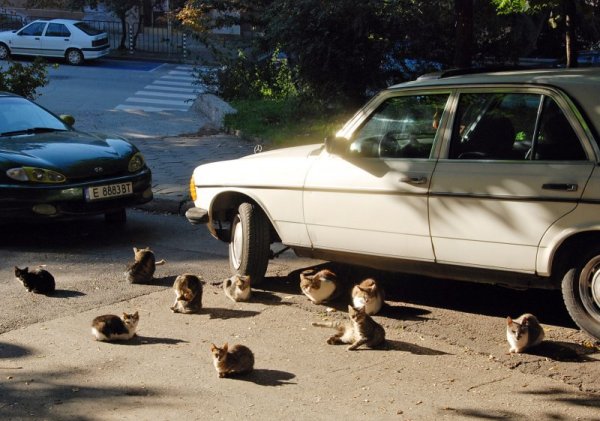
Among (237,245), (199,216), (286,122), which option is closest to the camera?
(237,245)

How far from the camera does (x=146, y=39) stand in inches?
1619

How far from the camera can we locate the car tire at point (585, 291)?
19.2 feet

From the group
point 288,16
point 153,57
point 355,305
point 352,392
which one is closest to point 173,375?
point 352,392

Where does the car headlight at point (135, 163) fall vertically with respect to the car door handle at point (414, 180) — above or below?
below

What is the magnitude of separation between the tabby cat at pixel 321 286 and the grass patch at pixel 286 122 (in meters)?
7.64

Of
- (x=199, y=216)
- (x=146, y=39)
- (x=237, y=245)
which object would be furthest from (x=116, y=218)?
(x=146, y=39)

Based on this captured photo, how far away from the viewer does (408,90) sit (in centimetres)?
680

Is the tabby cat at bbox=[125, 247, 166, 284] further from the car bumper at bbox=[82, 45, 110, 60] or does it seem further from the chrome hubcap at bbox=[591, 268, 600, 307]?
the car bumper at bbox=[82, 45, 110, 60]

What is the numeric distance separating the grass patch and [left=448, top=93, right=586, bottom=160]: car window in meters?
8.19

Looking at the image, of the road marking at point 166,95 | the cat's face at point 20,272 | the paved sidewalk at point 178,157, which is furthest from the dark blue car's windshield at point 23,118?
the road marking at point 166,95

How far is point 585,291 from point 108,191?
17.2ft

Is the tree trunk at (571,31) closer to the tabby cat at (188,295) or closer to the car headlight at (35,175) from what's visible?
the car headlight at (35,175)

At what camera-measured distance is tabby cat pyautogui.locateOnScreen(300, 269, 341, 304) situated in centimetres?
701

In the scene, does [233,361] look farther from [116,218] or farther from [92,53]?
[92,53]
